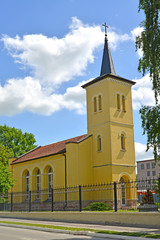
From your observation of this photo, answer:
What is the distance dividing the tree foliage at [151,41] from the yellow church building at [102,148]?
1341 cm

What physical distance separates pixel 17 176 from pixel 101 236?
2410cm

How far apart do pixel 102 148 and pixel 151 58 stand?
1509cm

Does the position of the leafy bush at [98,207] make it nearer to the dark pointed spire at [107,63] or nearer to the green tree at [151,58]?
the green tree at [151,58]

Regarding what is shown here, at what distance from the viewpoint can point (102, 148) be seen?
27469 mm

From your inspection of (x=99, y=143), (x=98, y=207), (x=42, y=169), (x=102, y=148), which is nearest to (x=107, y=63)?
(x=99, y=143)

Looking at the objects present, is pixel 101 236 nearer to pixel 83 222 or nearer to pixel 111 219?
pixel 111 219

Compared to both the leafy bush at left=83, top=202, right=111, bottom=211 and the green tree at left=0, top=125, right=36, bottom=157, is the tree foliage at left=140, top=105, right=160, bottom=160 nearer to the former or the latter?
the leafy bush at left=83, top=202, right=111, bottom=211

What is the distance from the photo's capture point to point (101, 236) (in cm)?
1224

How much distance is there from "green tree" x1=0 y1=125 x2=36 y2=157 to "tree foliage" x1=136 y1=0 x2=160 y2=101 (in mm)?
38242

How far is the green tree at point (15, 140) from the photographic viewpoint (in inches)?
1943

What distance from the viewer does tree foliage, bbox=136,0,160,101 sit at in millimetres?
13328

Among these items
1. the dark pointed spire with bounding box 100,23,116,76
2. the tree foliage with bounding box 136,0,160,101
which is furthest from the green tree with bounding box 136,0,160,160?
the dark pointed spire with bounding box 100,23,116,76

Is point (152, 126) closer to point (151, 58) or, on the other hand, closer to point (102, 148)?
point (151, 58)

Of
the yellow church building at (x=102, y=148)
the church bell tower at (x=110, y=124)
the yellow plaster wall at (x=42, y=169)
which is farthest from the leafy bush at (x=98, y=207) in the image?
the yellow plaster wall at (x=42, y=169)
